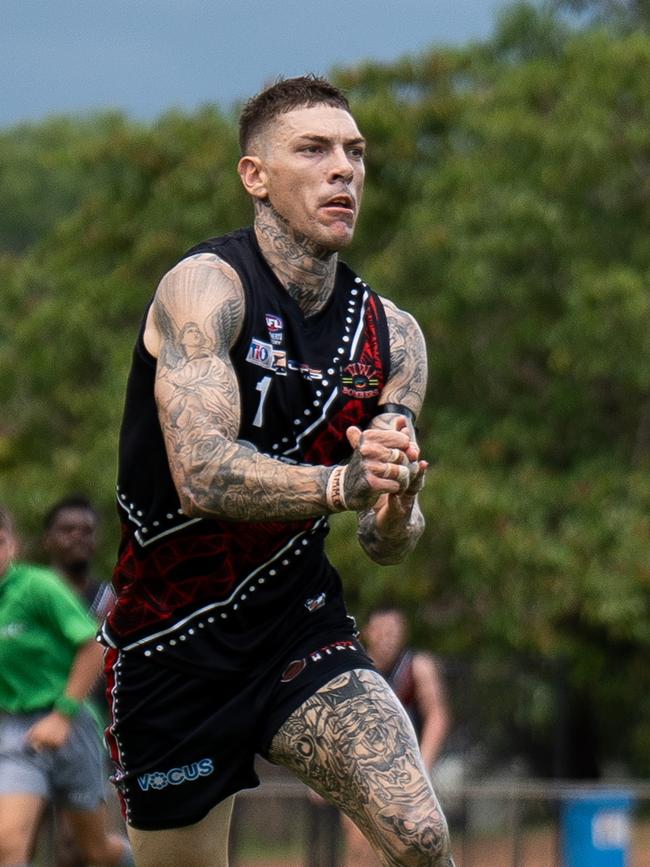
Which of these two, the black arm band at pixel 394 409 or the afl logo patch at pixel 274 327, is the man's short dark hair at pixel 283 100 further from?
the black arm band at pixel 394 409

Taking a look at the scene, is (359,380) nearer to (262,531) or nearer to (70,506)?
(262,531)

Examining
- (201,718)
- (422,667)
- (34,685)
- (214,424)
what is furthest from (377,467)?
(422,667)

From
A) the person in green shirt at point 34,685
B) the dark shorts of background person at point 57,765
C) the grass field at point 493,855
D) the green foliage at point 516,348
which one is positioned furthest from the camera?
the green foliage at point 516,348

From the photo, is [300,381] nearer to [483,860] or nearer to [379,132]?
[483,860]

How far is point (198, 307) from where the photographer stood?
530 centimetres

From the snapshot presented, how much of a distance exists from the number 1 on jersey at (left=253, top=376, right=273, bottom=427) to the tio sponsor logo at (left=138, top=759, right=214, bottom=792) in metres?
1.01

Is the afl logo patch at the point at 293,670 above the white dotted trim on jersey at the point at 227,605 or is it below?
below

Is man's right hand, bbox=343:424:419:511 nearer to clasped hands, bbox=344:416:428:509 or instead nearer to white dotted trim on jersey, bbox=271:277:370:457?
clasped hands, bbox=344:416:428:509

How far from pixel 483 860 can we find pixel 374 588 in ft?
27.9

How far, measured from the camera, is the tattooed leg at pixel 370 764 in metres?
5.18

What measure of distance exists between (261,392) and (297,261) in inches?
19.8

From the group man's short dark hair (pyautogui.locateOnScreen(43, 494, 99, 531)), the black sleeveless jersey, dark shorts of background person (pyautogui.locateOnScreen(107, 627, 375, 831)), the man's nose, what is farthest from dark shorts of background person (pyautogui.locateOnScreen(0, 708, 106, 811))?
the man's nose

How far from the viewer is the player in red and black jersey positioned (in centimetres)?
525

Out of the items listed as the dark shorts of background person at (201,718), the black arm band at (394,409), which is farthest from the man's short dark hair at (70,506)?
the black arm band at (394,409)
